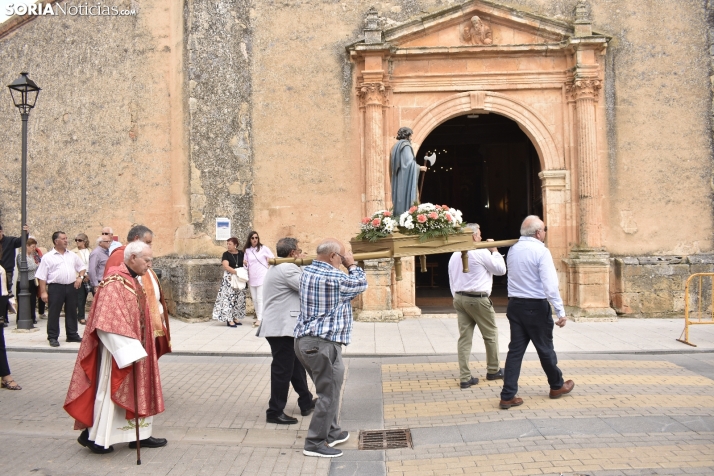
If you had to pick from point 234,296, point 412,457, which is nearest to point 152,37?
point 234,296

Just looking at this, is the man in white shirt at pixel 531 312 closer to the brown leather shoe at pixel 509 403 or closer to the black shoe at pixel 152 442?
Answer: the brown leather shoe at pixel 509 403

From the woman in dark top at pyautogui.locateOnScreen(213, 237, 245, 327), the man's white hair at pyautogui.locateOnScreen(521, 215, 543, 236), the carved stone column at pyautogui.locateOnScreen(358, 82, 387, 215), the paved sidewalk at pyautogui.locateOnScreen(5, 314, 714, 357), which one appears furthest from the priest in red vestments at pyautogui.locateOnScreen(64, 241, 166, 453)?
the carved stone column at pyautogui.locateOnScreen(358, 82, 387, 215)

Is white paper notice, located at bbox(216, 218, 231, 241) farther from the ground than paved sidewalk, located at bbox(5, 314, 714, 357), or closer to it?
farther from the ground

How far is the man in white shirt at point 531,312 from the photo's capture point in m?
5.73

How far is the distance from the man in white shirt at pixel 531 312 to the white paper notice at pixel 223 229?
23.7ft


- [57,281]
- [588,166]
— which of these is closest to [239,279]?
[57,281]

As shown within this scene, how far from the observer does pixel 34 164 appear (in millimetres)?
13414

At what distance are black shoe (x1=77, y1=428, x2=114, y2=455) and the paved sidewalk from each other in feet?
12.7

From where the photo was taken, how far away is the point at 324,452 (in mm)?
4738

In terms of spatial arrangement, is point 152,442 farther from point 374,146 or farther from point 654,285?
point 654,285

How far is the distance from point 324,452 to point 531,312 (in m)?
2.34

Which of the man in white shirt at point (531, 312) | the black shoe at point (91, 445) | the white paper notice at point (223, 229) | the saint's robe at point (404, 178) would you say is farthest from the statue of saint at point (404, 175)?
the white paper notice at point (223, 229)

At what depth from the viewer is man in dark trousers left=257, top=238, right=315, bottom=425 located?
218 inches

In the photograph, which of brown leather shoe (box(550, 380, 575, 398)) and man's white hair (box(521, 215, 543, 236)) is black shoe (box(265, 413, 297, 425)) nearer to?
brown leather shoe (box(550, 380, 575, 398))
